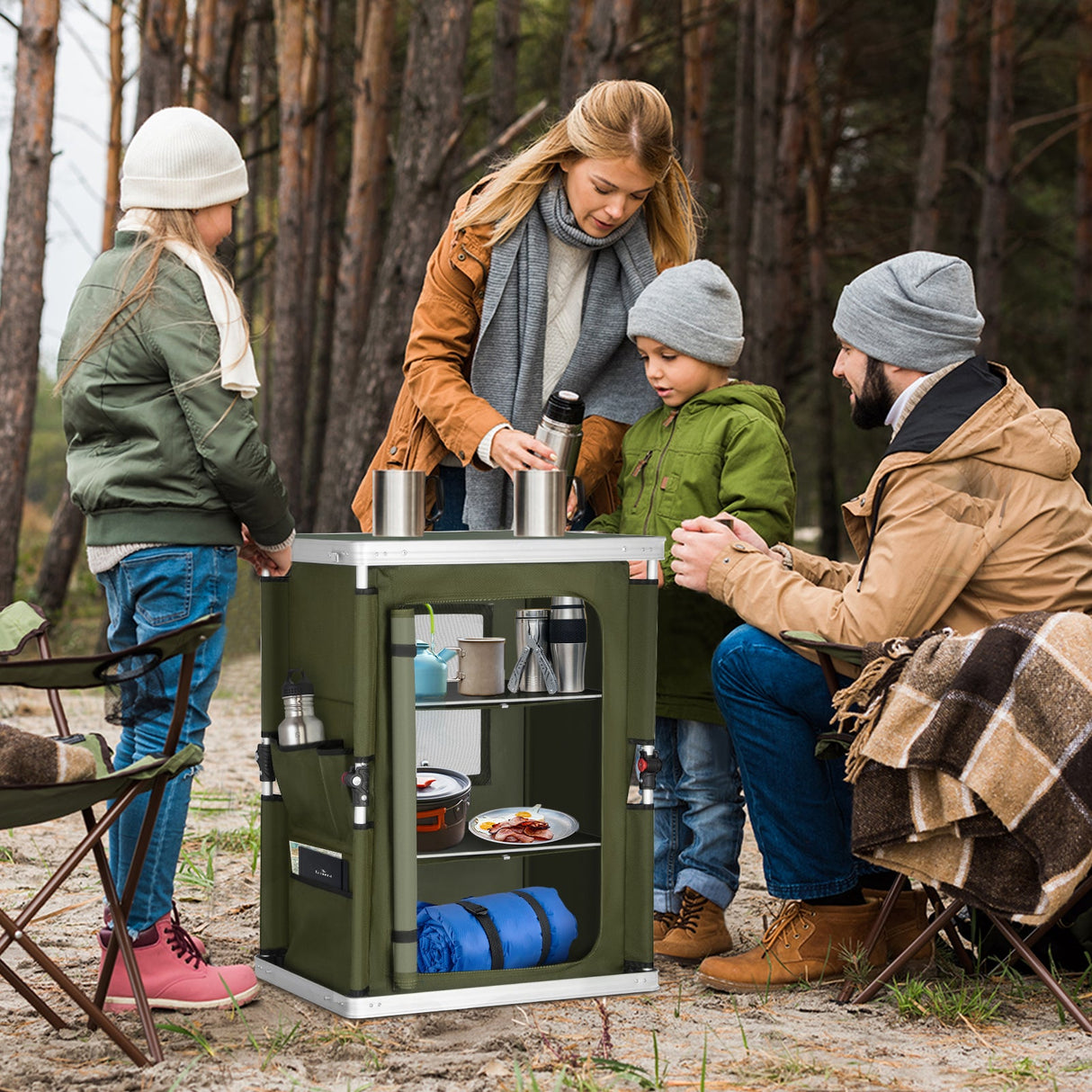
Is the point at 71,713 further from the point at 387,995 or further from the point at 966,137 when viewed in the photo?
the point at 966,137

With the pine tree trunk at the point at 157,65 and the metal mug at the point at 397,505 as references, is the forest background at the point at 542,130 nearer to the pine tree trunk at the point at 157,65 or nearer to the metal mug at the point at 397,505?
the pine tree trunk at the point at 157,65

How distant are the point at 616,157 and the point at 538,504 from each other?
37.0 inches

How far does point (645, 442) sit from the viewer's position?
12.1ft

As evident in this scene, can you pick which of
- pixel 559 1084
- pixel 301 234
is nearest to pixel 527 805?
pixel 559 1084

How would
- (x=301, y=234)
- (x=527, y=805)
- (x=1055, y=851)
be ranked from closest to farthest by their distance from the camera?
(x=1055, y=851), (x=527, y=805), (x=301, y=234)

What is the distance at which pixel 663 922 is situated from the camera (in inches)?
142

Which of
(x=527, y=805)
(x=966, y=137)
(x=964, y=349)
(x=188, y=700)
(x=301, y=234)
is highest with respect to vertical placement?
(x=966, y=137)

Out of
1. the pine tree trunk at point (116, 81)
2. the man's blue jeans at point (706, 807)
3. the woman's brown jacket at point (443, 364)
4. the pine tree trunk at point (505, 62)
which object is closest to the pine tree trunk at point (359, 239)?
the pine tree trunk at point (505, 62)

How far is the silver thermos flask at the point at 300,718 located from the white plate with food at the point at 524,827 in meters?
0.49

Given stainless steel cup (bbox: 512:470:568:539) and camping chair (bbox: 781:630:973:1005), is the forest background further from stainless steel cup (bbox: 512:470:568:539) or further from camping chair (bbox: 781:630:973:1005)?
camping chair (bbox: 781:630:973:1005)

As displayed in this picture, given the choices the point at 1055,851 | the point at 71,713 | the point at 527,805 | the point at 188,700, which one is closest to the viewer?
the point at 1055,851

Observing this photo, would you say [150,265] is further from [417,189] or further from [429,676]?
[417,189]

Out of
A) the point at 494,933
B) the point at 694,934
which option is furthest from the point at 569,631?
the point at 694,934

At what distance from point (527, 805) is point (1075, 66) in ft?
49.5
